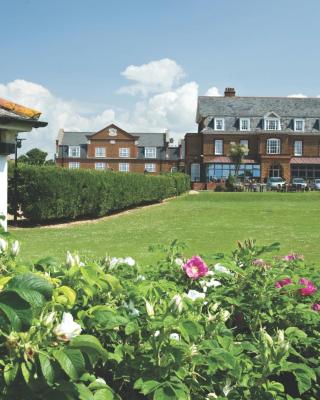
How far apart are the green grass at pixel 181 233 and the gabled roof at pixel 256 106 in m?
35.1

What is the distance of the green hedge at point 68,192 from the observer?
771 inches

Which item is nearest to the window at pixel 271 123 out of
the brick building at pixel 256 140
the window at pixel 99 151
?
the brick building at pixel 256 140

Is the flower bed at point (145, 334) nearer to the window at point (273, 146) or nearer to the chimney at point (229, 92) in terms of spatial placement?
the window at point (273, 146)

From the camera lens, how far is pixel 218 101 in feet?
201

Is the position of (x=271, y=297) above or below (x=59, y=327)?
below

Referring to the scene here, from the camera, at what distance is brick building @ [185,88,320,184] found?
59.2 meters

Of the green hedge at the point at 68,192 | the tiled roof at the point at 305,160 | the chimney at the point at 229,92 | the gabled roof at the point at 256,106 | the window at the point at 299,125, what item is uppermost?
the chimney at the point at 229,92

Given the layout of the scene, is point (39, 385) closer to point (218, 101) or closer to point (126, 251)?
point (126, 251)

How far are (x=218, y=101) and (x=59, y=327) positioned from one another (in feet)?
201

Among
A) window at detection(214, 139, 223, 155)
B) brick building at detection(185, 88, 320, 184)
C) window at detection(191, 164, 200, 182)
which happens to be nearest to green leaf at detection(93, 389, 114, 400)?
brick building at detection(185, 88, 320, 184)

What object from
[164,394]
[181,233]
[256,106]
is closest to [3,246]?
[164,394]

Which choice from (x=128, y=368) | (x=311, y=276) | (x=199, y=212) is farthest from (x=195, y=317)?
(x=199, y=212)

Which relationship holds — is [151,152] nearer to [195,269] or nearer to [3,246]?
[195,269]

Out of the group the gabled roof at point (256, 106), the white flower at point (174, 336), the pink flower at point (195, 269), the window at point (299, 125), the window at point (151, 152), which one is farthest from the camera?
the window at point (151, 152)
